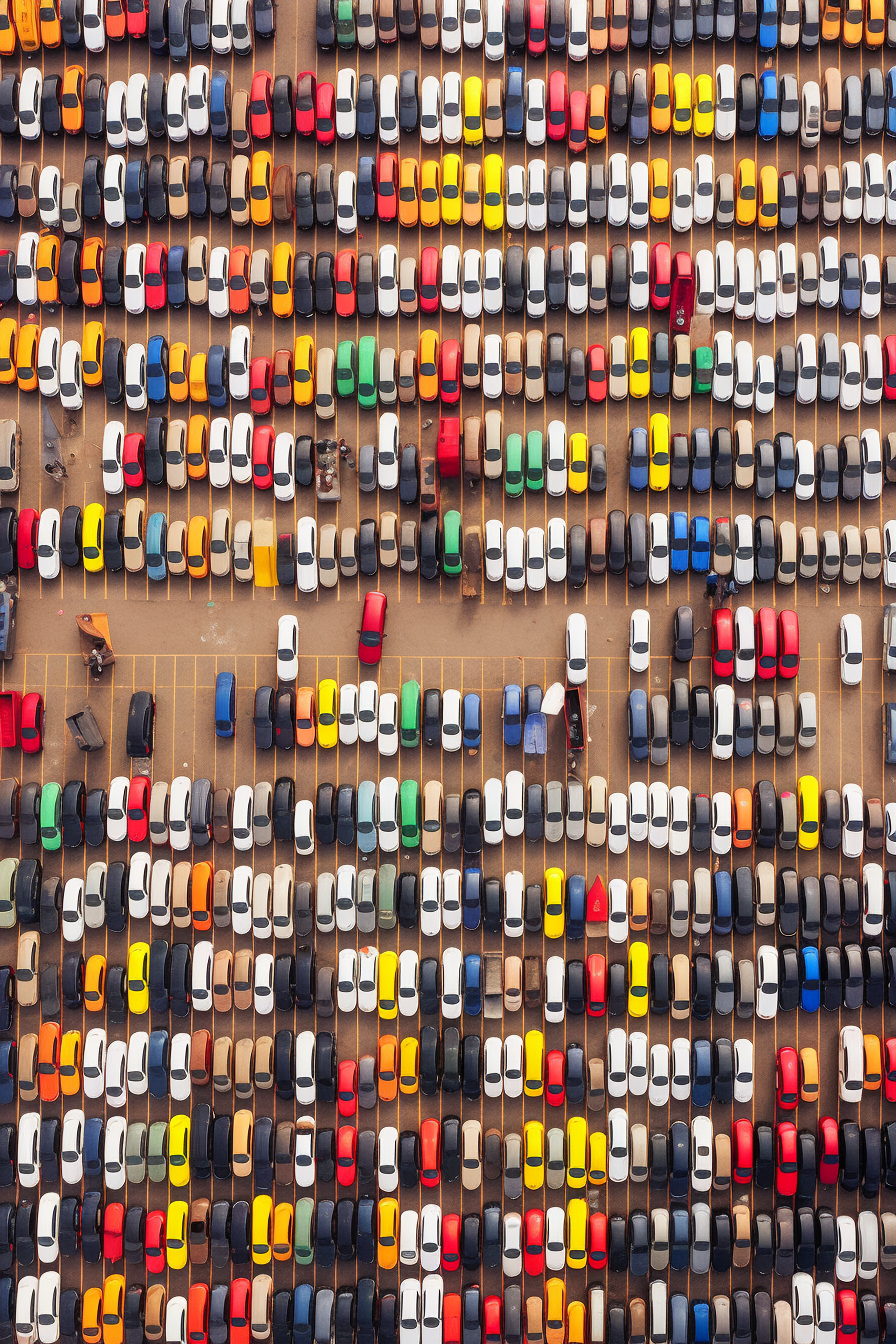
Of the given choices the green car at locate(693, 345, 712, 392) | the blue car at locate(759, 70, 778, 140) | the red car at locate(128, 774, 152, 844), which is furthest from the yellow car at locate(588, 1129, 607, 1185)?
the blue car at locate(759, 70, 778, 140)

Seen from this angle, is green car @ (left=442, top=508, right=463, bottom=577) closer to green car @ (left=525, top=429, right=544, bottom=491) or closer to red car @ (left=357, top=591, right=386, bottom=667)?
red car @ (left=357, top=591, right=386, bottom=667)

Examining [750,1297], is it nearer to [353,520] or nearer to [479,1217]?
[479,1217]

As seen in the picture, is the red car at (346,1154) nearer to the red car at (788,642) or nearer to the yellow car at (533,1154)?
the yellow car at (533,1154)

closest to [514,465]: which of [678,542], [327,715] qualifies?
[678,542]

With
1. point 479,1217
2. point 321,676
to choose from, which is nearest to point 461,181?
point 321,676

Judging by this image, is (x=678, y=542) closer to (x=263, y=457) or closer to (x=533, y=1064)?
(x=263, y=457)

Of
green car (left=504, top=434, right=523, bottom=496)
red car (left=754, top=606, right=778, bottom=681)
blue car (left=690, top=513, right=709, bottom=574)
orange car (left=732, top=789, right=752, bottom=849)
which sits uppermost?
green car (left=504, top=434, right=523, bottom=496)
